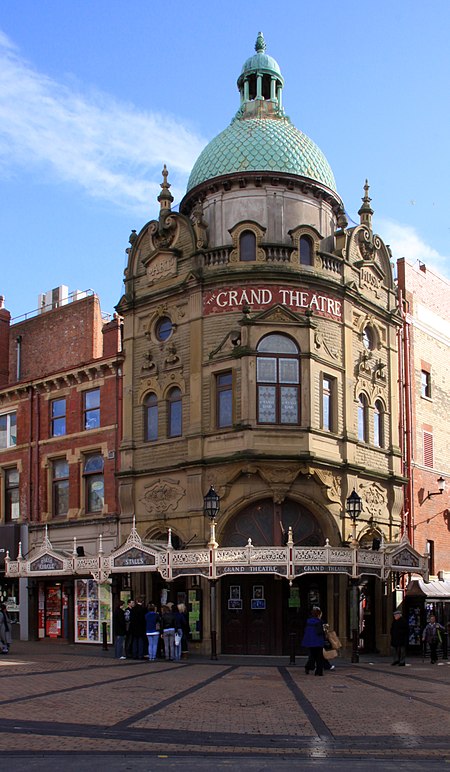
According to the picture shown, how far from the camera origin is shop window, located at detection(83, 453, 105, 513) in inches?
1374

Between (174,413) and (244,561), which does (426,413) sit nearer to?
(174,413)

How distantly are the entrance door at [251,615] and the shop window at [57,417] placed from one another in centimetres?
1097

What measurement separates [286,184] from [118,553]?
1369 centimetres

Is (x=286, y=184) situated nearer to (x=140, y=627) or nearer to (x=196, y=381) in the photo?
(x=196, y=381)

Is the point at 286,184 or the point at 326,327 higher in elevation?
the point at 286,184

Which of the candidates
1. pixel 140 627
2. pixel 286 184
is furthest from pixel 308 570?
pixel 286 184

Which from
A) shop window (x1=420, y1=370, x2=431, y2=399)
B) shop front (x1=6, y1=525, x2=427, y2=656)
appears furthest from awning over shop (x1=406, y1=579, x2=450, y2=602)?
shop window (x1=420, y1=370, x2=431, y2=399)

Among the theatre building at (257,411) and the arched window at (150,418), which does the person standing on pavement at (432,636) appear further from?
the arched window at (150,418)

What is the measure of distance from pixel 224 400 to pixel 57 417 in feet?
31.4

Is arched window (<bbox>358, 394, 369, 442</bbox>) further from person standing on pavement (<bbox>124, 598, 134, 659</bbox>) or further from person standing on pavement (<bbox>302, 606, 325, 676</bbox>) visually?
person standing on pavement (<bbox>302, 606, 325, 676</bbox>)

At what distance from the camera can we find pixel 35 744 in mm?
12758

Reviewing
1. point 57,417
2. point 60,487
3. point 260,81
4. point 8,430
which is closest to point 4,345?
point 8,430

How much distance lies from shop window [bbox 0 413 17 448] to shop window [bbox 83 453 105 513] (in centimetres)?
521

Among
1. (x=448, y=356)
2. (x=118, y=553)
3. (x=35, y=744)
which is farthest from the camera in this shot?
(x=448, y=356)
